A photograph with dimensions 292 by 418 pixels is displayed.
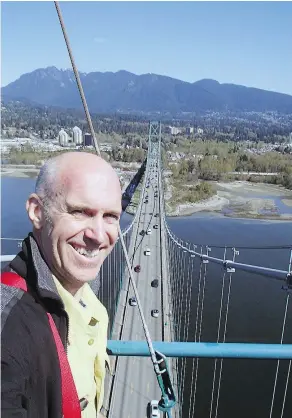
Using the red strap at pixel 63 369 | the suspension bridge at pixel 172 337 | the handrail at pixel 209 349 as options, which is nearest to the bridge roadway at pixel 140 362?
the suspension bridge at pixel 172 337

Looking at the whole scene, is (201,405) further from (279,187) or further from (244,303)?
(279,187)

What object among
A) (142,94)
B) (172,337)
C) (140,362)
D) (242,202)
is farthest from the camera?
(142,94)

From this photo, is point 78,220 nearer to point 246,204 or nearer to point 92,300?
point 92,300

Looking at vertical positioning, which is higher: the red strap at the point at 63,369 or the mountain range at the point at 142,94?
the mountain range at the point at 142,94

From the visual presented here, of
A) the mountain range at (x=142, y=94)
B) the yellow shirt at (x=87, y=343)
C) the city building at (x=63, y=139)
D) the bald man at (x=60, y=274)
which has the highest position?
the mountain range at (x=142, y=94)

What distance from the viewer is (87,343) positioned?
51 cm

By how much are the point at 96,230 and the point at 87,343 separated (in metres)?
0.15

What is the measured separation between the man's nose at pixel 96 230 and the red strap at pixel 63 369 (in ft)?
0.31

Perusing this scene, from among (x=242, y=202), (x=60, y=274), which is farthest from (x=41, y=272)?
(x=242, y=202)

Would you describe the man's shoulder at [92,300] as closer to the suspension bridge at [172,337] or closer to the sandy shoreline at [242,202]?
the suspension bridge at [172,337]

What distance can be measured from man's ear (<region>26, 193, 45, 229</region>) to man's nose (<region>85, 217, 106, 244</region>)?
2.2 inches

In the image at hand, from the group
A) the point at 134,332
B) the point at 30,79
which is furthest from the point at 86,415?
the point at 30,79

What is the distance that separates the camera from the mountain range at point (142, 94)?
12794 centimetres

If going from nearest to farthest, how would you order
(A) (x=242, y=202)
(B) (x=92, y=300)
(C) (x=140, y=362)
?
(B) (x=92, y=300), (C) (x=140, y=362), (A) (x=242, y=202)
